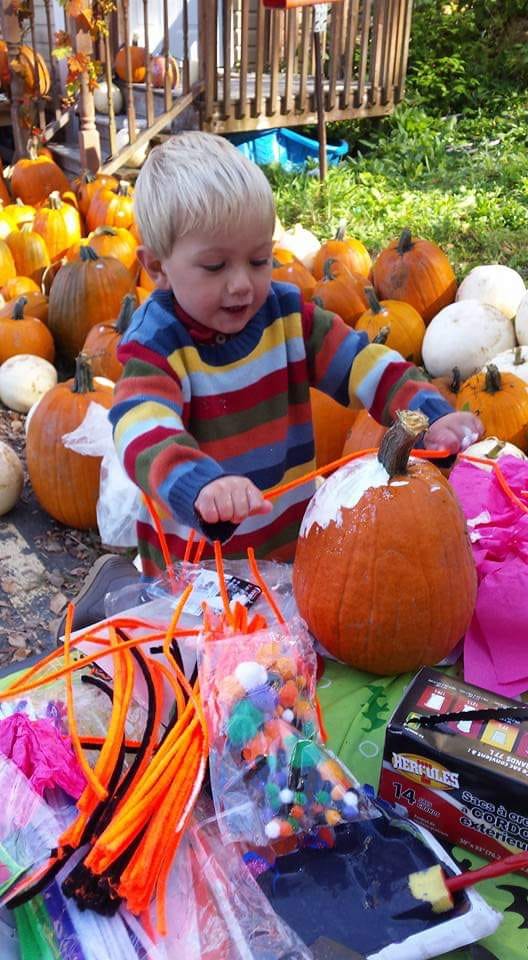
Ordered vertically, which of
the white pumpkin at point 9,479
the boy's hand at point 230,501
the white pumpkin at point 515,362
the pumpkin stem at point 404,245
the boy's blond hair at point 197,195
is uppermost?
the boy's blond hair at point 197,195

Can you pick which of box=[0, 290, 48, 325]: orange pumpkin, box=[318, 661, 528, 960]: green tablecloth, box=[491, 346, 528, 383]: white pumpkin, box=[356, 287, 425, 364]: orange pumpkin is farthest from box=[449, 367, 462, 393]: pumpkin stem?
box=[0, 290, 48, 325]: orange pumpkin

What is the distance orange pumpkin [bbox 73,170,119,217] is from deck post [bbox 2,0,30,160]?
1181 millimetres

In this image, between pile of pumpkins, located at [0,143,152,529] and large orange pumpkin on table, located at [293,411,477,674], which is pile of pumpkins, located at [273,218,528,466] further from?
large orange pumpkin on table, located at [293,411,477,674]

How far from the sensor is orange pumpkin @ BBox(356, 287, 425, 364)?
376 cm

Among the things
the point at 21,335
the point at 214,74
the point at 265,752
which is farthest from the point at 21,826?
the point at 214,74

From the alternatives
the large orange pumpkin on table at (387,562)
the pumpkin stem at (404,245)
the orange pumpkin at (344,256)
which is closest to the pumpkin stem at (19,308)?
the orange pumpkin at (344,256)

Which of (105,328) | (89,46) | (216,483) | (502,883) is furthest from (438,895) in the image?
(89,46)

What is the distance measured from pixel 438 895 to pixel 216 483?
0.61 m

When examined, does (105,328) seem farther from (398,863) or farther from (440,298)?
(398,863)

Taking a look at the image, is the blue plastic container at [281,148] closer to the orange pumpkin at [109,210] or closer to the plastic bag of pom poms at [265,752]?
the orange pumpkin at [109,210]

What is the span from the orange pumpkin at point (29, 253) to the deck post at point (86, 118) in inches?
55.1

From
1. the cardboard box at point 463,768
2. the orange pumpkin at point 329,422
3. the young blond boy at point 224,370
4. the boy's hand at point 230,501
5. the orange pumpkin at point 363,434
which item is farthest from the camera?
the orange pumpkin at point 329,422

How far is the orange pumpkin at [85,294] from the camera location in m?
4.33

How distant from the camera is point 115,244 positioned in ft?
15.7
